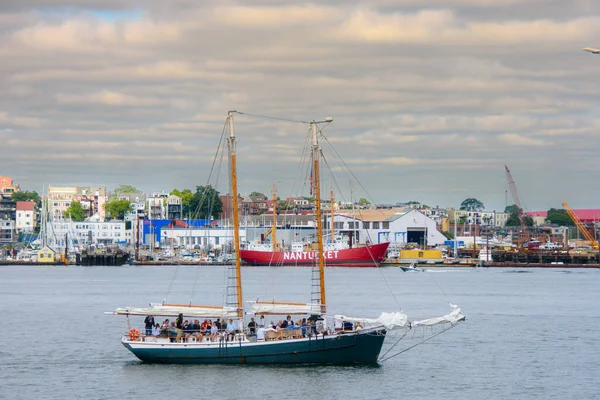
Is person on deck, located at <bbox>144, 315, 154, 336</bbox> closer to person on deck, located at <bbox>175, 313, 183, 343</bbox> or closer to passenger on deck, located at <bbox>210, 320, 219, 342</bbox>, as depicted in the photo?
person on deck, located at <bbox>175, 313, 183, 343</bbox>

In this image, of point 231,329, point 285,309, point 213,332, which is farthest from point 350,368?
point 213,332

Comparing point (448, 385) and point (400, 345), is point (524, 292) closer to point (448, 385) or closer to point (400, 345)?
point (400, 345)

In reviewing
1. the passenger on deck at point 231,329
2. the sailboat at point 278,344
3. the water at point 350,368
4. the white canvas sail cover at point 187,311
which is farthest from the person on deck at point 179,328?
the passenger on deck at point 231,329

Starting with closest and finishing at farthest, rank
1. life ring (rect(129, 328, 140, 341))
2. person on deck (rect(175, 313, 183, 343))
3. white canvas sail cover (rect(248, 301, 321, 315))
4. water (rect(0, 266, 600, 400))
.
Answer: water (rect(0, 266, 600, 400))
person on deck (rect(175, 313, 183, 343))
life ring (rect(129, 328, 140, 341))
white canvas sail cover (rect(248, 301, 321, 315))

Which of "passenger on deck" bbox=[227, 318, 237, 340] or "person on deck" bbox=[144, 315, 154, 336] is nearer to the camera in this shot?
"passenger on deck" bbox=[227, 318, 237, 340]

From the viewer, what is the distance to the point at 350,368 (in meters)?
58.7

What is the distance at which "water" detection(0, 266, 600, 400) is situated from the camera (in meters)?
54.6

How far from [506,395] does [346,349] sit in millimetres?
9311

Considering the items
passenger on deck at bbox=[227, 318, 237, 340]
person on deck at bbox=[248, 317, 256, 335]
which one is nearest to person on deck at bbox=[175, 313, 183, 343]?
passenger on deck at bbox=[227, 318, 237, 340]

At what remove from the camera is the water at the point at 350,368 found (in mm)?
54562

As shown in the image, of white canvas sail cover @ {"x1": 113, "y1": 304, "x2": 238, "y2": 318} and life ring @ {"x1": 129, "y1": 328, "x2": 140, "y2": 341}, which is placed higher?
white canvas sail cover @ {"x1": 113, "y1": 304, "x2": 238, "y2": 318}

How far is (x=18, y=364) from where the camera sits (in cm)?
6406

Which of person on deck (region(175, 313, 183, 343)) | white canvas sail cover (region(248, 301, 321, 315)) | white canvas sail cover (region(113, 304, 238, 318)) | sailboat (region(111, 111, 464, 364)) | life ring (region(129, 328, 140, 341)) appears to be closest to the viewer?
sailboat (region(111, 111, 464, 364))

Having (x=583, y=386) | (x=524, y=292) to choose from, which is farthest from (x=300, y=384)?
(x=524, y=292)
